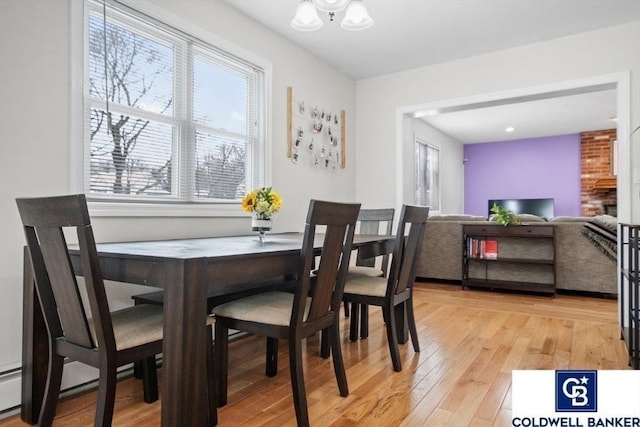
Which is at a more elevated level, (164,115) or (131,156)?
(164,115)

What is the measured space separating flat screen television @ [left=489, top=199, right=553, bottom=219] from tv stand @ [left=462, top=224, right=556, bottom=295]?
367cm

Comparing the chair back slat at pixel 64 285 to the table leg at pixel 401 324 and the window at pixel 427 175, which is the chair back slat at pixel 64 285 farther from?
the window at pixel 427 175

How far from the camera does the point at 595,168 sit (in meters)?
7.69

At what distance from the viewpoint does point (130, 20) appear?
2.44 metres

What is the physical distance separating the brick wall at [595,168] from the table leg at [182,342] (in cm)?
832

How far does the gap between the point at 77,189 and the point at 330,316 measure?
4.68ft

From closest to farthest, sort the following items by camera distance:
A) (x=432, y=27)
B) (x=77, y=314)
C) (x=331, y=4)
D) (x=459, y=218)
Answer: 1. (x=77, y=314)
2. (x=331, y=4)
3. (x=432, y=27)
4. (x=459, y=218)

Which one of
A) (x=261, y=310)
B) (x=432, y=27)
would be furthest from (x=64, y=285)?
(x=432, y=27)

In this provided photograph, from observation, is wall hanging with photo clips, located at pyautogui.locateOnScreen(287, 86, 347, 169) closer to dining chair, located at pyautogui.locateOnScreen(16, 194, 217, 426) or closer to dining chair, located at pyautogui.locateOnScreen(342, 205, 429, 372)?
dining chair, located at pyautogui.locateOnScreen(342, 205, 429, 372)

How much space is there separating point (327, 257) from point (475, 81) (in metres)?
3.06

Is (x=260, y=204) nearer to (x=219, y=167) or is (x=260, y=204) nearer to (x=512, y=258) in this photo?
(x=219, y=167)

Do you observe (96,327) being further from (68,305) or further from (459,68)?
(459,68)

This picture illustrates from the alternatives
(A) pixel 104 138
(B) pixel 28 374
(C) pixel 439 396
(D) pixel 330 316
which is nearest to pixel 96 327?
(B) pixel 28 374

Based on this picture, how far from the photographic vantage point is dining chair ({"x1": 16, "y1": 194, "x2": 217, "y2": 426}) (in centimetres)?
136
